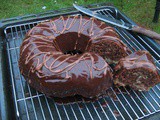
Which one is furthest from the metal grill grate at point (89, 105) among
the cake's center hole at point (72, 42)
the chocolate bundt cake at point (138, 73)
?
the cake's center hole at point (72, 42)

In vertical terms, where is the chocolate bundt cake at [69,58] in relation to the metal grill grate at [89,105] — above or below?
above

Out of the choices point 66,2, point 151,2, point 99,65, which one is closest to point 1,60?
point 99,65

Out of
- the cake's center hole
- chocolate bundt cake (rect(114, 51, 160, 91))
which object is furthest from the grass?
chocolate bundt cake (rect(114, 51, 160, 91))

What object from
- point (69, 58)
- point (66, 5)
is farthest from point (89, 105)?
point (66, 5)

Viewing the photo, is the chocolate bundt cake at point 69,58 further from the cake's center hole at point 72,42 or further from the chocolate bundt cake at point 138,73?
the chocolate bundt cake at point 138,73

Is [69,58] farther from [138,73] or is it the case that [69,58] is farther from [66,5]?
[66,5]

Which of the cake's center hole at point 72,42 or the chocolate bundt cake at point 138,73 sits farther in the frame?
the cake's center hole at point 72,42

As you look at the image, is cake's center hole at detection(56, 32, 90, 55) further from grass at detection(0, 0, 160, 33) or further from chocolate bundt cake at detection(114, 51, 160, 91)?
grass at detection(0, 0, 160, 33)
